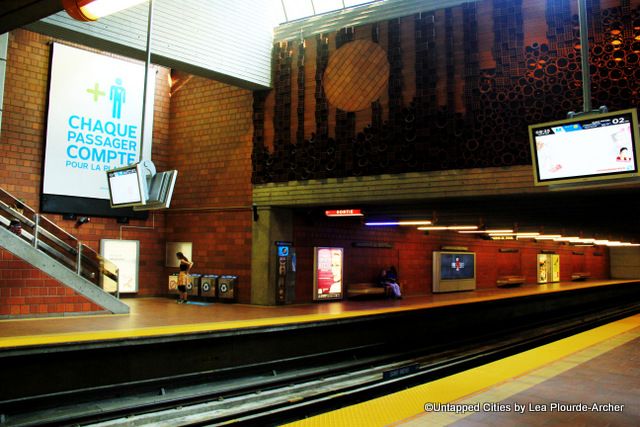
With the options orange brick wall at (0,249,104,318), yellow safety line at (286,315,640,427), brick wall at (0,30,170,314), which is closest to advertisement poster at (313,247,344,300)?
brick wall at (0,30,170,314)

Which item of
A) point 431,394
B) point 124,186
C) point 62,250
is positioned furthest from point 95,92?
point 431,394

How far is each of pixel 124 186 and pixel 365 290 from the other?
956 cm

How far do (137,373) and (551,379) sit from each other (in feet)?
20.7

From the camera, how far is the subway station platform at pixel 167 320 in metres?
9.09

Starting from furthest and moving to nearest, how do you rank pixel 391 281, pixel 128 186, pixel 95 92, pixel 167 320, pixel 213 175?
pixel 391 281 < pixel 213 175 < pixel 95 92 < pixel 167 320 < pixel 128 186

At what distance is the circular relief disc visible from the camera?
14.4 m

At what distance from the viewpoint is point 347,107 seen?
48.7 ft

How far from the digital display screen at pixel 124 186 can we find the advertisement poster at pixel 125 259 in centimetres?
677

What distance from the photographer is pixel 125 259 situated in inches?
679

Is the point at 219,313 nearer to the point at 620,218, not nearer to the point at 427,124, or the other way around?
the point at 427,124

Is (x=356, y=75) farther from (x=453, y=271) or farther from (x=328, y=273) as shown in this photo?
(x=453, y=271)

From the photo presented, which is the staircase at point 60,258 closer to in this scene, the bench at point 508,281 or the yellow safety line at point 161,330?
the yellow safety line at point 161,330

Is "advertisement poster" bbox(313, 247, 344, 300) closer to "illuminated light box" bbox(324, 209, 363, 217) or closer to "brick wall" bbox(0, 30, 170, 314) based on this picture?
"illuminated light box" bbox(324, 209, 363, 217)

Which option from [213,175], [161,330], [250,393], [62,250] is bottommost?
[250,393]
